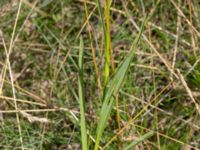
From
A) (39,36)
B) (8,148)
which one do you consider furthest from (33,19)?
(8,148)

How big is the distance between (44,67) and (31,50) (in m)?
0.10

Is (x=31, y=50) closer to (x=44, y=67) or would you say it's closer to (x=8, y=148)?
(x=44, y=67)

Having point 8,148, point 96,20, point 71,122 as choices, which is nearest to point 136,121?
point 71,122

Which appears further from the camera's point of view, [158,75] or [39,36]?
[39,36]

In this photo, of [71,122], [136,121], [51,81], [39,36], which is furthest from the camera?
[39,36]

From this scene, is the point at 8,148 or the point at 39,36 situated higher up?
the point at 39,36

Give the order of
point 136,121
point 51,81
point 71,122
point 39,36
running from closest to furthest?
point 136,121 → point 71,122 → point 51,81 → point 39,36

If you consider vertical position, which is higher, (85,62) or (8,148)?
(85,62)

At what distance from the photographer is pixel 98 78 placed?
1517 millimetres

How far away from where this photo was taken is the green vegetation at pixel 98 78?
65.6 inches

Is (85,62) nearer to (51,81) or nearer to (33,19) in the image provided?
(51,81)

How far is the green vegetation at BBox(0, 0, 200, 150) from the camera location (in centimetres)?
167

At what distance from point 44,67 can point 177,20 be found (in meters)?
0.53

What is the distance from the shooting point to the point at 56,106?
1811mm
